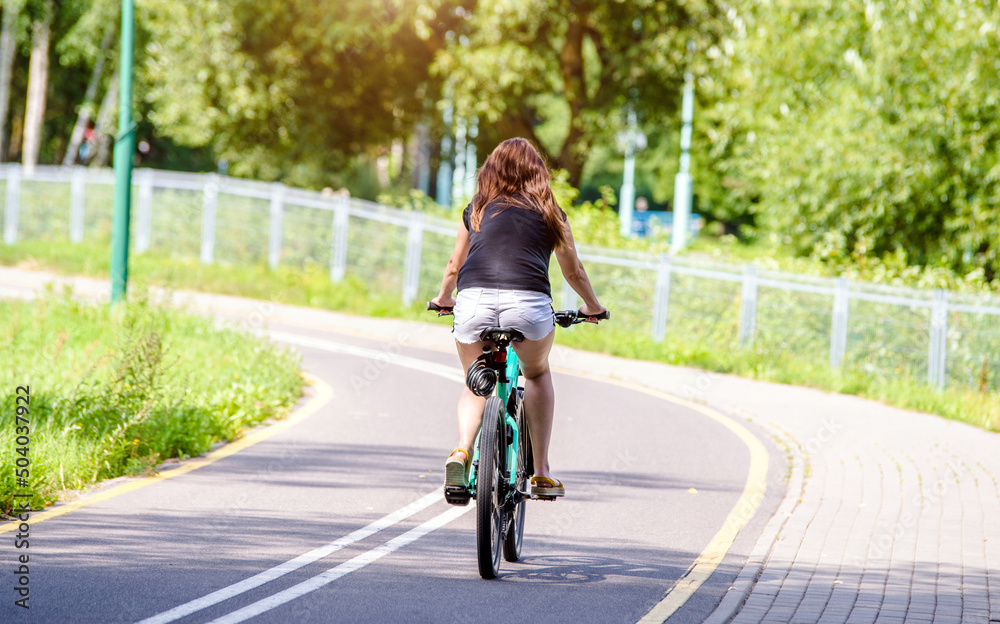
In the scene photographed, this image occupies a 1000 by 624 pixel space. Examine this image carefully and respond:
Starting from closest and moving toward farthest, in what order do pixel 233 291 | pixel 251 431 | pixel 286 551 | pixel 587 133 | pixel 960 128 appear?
pixel 286 551 → pixel 251 431 → pixel 960 128 → pixel 233 291 → pixel 587 133

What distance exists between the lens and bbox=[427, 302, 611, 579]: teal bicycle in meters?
5.07

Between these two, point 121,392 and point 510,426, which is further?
point 121,392

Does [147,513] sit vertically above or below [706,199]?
below

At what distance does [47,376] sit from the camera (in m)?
9.52

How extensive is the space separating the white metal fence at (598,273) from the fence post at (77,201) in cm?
3

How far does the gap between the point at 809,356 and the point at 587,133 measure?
13305mm

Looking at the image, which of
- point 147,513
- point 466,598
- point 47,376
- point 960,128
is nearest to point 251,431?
point 47,376

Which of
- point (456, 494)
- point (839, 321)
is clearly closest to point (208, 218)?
point (839, 321)

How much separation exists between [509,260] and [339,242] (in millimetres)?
16432

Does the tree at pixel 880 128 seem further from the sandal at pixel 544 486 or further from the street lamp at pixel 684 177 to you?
the sandal at pixel 544 486

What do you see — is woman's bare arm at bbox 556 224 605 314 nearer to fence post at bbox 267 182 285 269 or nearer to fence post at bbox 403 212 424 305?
fence post at bbox 403 212 424 305

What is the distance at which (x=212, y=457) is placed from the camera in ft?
26.5

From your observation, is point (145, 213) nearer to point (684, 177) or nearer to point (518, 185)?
point (684, 177)

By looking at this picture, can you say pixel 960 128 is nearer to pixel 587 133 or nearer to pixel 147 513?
pixel 587 133
